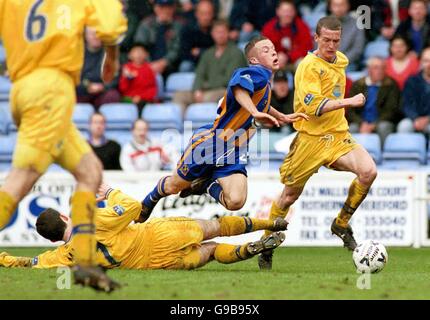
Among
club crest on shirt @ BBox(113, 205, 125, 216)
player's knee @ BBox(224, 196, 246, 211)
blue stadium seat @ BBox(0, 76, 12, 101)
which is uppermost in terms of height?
blue stadium seat @ BBox(0, 76, 12, 101)

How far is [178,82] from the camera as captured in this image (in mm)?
18703

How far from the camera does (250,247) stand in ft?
34.0

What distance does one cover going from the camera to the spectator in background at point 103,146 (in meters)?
16.2

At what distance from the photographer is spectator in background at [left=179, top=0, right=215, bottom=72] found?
744 inches

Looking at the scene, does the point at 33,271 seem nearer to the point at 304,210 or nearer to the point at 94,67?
the point at 304,210

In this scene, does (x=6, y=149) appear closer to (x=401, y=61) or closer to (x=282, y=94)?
(x=282, y=94)

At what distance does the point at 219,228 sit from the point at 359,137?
19.6 ft

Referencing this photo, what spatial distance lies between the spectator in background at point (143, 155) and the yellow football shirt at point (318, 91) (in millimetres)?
4220

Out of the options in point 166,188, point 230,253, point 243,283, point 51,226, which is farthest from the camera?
point 166,188

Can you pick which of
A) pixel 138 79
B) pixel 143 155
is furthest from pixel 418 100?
pixel 138 79

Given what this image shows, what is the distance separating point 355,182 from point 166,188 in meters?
2.07

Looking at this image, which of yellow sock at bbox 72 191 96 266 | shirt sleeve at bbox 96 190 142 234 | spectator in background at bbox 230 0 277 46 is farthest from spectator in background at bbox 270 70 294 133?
yellow sock at bbox 72 191 96 266

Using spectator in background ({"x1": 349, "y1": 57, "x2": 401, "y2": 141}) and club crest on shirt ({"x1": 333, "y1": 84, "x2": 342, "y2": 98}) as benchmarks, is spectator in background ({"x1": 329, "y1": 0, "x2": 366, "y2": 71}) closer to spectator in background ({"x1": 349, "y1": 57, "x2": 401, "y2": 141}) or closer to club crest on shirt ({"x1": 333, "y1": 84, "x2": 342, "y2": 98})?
spectator in background ({"x1": 349, "y1": 57, "x2": 401, "y2": 141})

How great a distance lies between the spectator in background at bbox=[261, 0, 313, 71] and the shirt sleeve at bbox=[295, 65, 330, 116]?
5.82m
